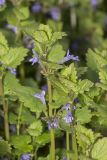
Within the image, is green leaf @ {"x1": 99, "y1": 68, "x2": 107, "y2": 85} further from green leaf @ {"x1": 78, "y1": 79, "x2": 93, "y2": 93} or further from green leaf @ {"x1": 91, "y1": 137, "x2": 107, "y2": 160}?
green leaf @ {"x1": 91, "y1": 137, "x2": 107, "y2": 160}

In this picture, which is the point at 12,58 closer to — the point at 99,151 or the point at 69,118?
the point at 69,118

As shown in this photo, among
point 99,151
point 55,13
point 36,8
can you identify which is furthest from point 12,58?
point 55,13

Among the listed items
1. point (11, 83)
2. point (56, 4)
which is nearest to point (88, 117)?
point (11, 83)

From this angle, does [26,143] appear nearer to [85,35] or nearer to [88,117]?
[88,117]


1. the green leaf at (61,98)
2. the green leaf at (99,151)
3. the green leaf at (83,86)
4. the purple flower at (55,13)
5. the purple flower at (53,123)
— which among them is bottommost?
the green leaf at (99,151)

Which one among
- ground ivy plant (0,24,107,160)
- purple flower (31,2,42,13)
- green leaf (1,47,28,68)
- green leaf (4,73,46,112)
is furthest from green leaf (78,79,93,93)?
purple flower (31,2,42,13)

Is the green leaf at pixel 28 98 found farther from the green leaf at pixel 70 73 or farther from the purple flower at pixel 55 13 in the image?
the purple flower at pixel 55 13

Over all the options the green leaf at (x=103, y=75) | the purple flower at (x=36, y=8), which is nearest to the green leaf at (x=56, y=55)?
the green leaf at (x=103, y=75)

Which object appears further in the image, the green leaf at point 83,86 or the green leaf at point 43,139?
the green leaf at point 43,139
